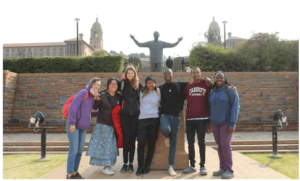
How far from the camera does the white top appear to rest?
3.80 m

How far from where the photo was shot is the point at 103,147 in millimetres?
3809

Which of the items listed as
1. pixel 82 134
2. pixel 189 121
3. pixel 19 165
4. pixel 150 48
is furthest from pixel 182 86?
pixel 150 48

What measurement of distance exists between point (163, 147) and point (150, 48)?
7.73 m

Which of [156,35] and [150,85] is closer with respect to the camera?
[150,85]

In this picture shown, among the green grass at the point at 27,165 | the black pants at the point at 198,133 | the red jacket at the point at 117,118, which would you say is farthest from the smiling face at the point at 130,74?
the green grass at the point at 27,165

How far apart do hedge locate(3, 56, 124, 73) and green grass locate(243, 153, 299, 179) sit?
25.7 ft

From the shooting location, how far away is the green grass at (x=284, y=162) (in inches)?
191

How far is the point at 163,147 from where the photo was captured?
4.19 m

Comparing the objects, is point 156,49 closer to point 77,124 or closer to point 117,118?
point 117,118

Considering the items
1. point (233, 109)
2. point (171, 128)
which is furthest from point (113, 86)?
point (233, 109)

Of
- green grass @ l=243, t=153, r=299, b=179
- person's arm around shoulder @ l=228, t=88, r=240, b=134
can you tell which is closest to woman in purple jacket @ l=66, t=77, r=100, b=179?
person's arm around shoulder @ l=228, t=88, r=240, b=134

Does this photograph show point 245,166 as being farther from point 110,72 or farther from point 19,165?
point 110,72

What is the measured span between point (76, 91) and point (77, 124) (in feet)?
25.4

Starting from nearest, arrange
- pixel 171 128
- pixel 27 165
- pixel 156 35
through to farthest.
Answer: pixel 171 128 → pixel 27 165 → pixel 156 35
